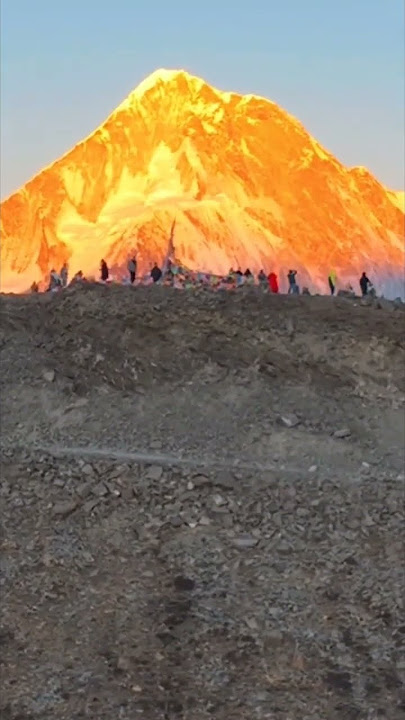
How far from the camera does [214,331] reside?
59.3 feet

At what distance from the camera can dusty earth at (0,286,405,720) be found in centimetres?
1083

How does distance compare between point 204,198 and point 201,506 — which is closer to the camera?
point 201,506

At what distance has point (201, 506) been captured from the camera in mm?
13859

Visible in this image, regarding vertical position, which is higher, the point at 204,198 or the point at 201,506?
the point at 204,198

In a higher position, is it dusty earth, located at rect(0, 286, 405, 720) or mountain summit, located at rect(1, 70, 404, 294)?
mountain summit, located at rect(1, 70, 404, 294)

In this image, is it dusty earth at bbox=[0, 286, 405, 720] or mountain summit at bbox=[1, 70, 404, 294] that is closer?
dusty earth at bbox=[0, 286, 405, 720]

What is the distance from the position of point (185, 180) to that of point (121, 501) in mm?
53230

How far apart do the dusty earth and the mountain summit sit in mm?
41505

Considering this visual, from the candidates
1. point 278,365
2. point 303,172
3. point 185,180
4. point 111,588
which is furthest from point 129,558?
point 303,172

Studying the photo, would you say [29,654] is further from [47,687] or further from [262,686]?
[262,686]

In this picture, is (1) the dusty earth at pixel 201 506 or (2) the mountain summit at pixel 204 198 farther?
(2) the mountain summit at pixel 204 198

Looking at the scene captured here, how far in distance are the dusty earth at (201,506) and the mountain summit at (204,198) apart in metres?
41.5

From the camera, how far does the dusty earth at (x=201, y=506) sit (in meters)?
10.8

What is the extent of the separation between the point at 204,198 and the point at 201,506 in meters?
52.2
